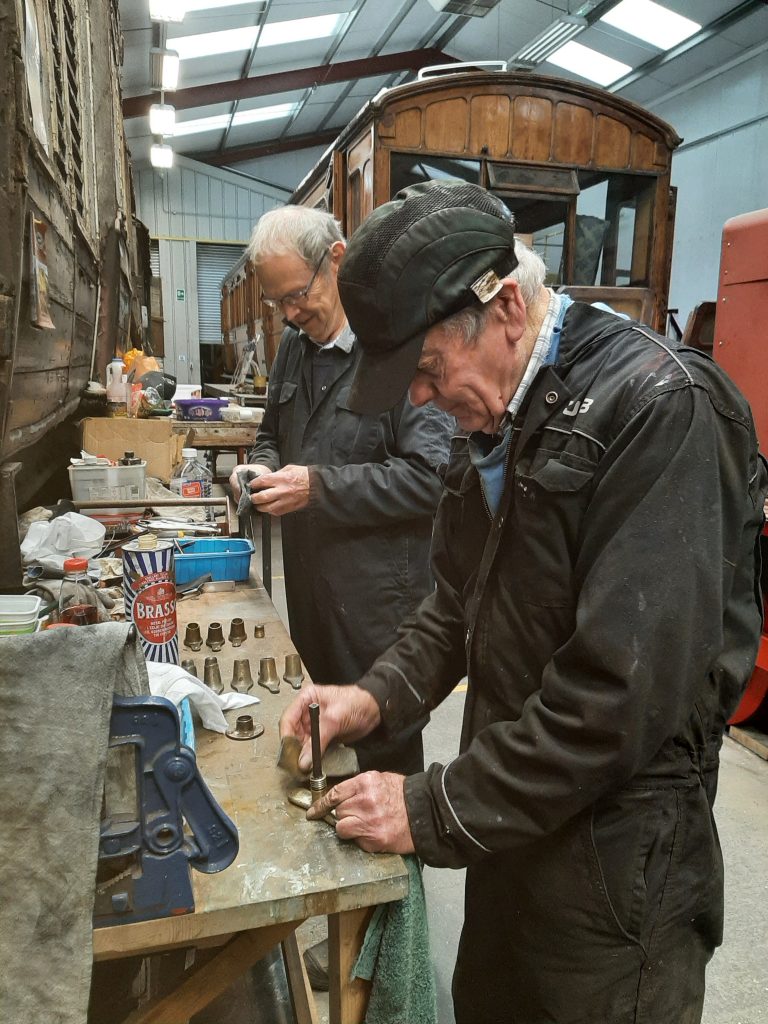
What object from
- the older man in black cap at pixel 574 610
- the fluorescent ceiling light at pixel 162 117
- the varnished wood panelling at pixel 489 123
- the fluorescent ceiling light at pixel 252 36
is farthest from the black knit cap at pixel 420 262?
the fluorescent ceiling light at pixel 162 117

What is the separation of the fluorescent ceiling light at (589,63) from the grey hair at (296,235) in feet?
33.1

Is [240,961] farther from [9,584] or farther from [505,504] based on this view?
[9,584]

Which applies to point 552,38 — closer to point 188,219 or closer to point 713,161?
point 713,161

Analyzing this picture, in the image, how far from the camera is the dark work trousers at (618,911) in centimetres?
107

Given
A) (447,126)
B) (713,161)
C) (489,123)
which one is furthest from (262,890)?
(713,161)

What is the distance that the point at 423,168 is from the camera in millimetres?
5602

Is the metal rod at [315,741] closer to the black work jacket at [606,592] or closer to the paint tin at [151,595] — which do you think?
the black work jacket at [606,592]

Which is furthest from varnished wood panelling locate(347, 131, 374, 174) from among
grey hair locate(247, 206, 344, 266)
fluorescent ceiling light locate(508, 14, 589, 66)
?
fluorescent ceiling light locate(508, 14, 589, 66)

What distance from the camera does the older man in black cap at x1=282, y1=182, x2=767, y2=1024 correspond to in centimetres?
94

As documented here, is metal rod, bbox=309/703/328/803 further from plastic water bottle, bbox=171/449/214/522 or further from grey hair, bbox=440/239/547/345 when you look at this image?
plastic water bottle, bbox=171/449/214/522

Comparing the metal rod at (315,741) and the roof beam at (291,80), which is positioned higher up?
the roof beam at (291,80)

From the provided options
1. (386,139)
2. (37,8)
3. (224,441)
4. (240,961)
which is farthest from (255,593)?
(386,139)

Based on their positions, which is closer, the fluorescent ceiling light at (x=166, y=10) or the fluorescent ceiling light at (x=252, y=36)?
the fluorescent ceiling light at (x=166, y=10)

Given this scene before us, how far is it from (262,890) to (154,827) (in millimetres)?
215
